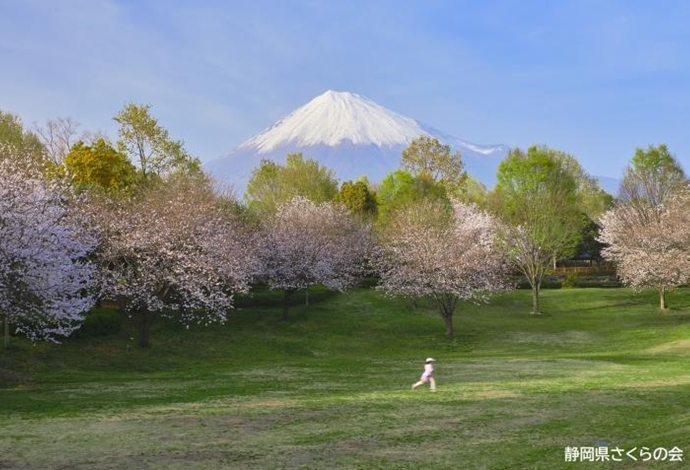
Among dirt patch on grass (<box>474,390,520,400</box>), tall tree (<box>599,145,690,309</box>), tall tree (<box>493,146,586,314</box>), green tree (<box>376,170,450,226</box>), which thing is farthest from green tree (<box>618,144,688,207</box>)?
dirt patch on grass (<box>474,390,520,400</box>)

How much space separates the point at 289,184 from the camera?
392 ft

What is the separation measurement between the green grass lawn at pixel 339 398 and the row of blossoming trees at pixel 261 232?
3273mm

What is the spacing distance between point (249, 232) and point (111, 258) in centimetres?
2638

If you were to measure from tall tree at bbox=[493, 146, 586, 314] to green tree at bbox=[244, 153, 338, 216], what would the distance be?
106ft

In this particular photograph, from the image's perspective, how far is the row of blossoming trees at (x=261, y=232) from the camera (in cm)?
4097

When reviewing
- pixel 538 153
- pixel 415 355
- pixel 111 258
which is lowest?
pixel 415 355

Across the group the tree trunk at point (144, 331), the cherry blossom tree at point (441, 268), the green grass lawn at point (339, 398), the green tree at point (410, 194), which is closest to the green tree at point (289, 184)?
the green tree at point (410, 194)

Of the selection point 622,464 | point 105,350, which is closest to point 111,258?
point 105,350

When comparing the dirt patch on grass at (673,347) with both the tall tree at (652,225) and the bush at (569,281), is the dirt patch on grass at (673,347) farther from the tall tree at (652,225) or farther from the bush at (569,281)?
the bush at (569,281)

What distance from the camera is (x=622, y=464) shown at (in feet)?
50.1

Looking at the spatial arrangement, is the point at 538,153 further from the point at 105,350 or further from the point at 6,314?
the point at 6,314

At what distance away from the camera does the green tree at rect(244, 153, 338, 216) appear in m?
117

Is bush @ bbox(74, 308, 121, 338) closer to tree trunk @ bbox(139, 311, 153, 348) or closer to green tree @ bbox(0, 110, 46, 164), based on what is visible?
tree trunk @ bbox(139, 311, 153, 348)

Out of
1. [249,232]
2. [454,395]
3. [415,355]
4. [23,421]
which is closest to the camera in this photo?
[23,421]
